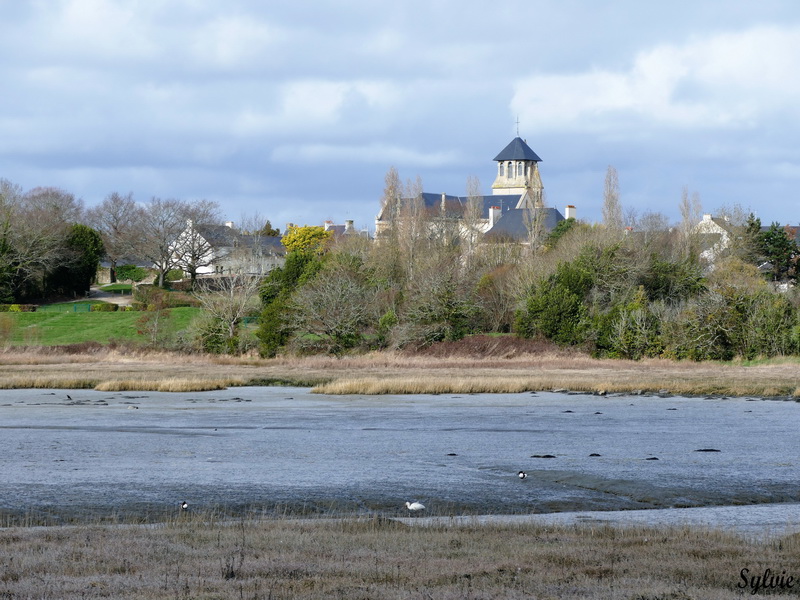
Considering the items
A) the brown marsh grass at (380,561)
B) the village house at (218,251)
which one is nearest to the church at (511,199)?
the village house at (218,251)

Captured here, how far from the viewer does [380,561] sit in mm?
12594

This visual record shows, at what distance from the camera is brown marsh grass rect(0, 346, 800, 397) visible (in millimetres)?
46656

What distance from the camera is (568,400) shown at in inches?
1662

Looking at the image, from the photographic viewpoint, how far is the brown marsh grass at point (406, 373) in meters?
46.7

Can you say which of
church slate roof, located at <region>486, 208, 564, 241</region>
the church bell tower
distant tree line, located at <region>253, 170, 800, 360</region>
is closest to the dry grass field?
distant tree line, located at <region>253, 170, 800, 360</region>

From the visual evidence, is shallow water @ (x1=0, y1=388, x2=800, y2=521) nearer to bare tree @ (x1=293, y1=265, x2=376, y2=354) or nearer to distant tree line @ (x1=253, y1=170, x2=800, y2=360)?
distant tree line @ (x1=253, y1=170, x2=800, y2=360)

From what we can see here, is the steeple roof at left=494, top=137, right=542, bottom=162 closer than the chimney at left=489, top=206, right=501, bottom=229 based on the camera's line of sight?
No

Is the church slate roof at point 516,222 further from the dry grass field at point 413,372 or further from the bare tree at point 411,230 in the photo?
the dry grass field at point 413,372

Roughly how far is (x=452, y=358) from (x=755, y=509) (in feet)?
160

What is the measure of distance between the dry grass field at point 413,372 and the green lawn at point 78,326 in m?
7.85

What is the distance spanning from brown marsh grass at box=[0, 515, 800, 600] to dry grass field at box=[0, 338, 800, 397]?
102 feet

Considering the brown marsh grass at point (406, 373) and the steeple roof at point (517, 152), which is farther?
the steeple roof at point (517, 152)

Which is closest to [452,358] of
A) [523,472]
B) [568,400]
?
[568,400]

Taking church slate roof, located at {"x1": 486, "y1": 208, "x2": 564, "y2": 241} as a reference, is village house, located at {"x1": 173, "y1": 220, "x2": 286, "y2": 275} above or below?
below
